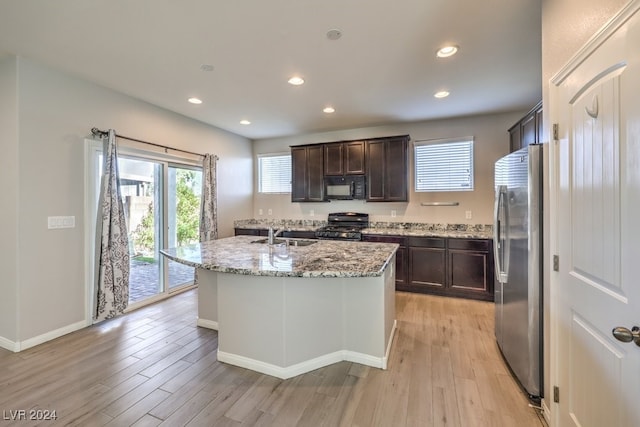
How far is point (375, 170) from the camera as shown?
4730mm

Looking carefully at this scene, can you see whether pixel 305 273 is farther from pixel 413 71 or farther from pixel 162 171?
pixel 162 171

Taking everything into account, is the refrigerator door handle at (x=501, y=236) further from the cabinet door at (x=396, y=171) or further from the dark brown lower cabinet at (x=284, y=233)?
the dark brown lower cabinet at (x=284, y=233)

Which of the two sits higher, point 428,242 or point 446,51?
point 446,51

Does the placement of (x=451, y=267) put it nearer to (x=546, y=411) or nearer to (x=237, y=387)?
(x=546, y=411)

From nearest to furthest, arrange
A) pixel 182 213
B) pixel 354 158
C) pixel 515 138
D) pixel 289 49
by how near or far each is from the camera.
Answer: pixel 289 49, pixel 515 138, pixel 182 213, pixel 354 158

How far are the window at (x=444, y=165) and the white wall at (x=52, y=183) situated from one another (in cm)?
421

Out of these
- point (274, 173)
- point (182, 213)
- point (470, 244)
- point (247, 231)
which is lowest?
point (470, 244)

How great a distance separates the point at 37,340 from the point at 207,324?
1524 millimetres

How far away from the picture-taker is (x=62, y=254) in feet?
9.72

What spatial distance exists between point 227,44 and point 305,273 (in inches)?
78.4

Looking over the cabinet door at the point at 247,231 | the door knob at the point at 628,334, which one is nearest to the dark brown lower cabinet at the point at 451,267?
the cabinet door at the point at 247,231

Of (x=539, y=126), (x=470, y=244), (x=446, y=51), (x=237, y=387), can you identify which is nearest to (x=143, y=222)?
(x=237, y=387)

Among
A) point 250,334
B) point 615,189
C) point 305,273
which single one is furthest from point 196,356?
point 615,189

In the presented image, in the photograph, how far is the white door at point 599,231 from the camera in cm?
105
